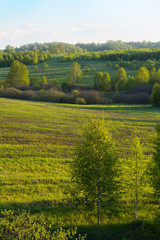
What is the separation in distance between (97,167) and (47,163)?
10.5 m

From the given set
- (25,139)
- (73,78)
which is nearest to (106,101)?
(73,78)

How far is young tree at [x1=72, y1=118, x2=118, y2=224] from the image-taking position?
11.6m

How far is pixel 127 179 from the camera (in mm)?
13375

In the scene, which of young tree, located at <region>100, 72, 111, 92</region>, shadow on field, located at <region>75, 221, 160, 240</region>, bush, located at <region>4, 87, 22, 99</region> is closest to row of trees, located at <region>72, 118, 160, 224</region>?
shadow on field, located at <region>75, 221, 160, 240</region>

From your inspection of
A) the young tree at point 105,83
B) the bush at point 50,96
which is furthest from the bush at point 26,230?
the young tree at point 105,83

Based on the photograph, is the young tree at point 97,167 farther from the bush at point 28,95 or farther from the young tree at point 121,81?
the young tree at point 121,81

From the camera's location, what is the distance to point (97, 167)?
38.7 feet

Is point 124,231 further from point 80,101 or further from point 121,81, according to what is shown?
point 121,81

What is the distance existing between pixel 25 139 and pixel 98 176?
757 inches

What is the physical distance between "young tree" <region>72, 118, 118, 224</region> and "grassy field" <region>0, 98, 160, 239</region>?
129 cm

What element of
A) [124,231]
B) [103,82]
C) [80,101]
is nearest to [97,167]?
[124,231]

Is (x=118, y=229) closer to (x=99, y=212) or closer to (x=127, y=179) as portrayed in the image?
(x=99, y=212)

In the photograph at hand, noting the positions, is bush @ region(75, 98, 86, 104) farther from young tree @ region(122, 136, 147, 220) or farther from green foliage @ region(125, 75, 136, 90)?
young tree @ region(122, 136, 147, 220)

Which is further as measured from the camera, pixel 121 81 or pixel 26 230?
pixel 121 81
